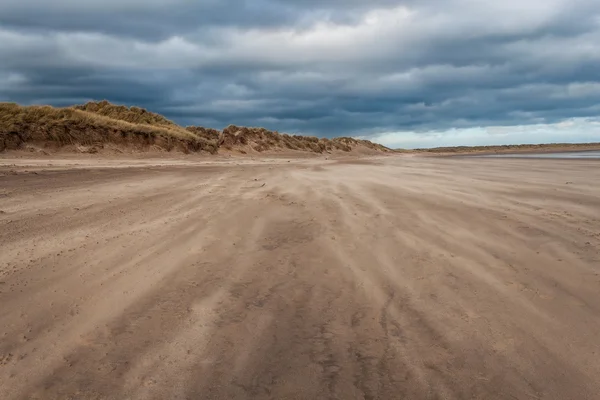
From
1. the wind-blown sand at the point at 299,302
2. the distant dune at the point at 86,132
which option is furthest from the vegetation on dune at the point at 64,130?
the wind-blown sand at the point at 299,302

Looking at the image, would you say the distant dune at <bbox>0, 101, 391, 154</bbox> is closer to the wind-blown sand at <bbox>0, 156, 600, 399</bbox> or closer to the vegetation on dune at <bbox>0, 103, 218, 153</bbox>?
the vegetation on dune at <bbox>0, 103, 218, 153</bbox>

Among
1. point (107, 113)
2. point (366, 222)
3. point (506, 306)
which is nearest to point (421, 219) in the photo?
point (366, 222)

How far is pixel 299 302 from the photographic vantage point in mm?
3031

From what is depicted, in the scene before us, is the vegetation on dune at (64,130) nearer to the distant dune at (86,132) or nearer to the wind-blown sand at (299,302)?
the distant dune at (86,132)

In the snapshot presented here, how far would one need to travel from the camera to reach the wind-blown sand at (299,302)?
7.18ft

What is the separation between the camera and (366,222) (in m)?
5.08

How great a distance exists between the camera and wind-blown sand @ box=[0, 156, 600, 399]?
219 cm

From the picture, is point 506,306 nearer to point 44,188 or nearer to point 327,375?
point 327,375

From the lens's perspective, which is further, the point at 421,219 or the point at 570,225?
the point at 421,219

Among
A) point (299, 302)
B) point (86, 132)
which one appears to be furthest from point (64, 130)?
point (299, 302)

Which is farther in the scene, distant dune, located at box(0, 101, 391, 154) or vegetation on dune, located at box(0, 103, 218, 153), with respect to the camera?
distant dune, located at box(0, 101, 391, 154)

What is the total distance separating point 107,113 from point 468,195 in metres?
26.5

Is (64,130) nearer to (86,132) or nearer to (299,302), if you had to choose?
(86,132)

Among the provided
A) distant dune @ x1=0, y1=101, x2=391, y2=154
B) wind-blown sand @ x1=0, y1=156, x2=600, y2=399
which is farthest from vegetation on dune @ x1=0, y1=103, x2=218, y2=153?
wind-blown sand @ x1=0, y1=156, x2=600, y2=399
